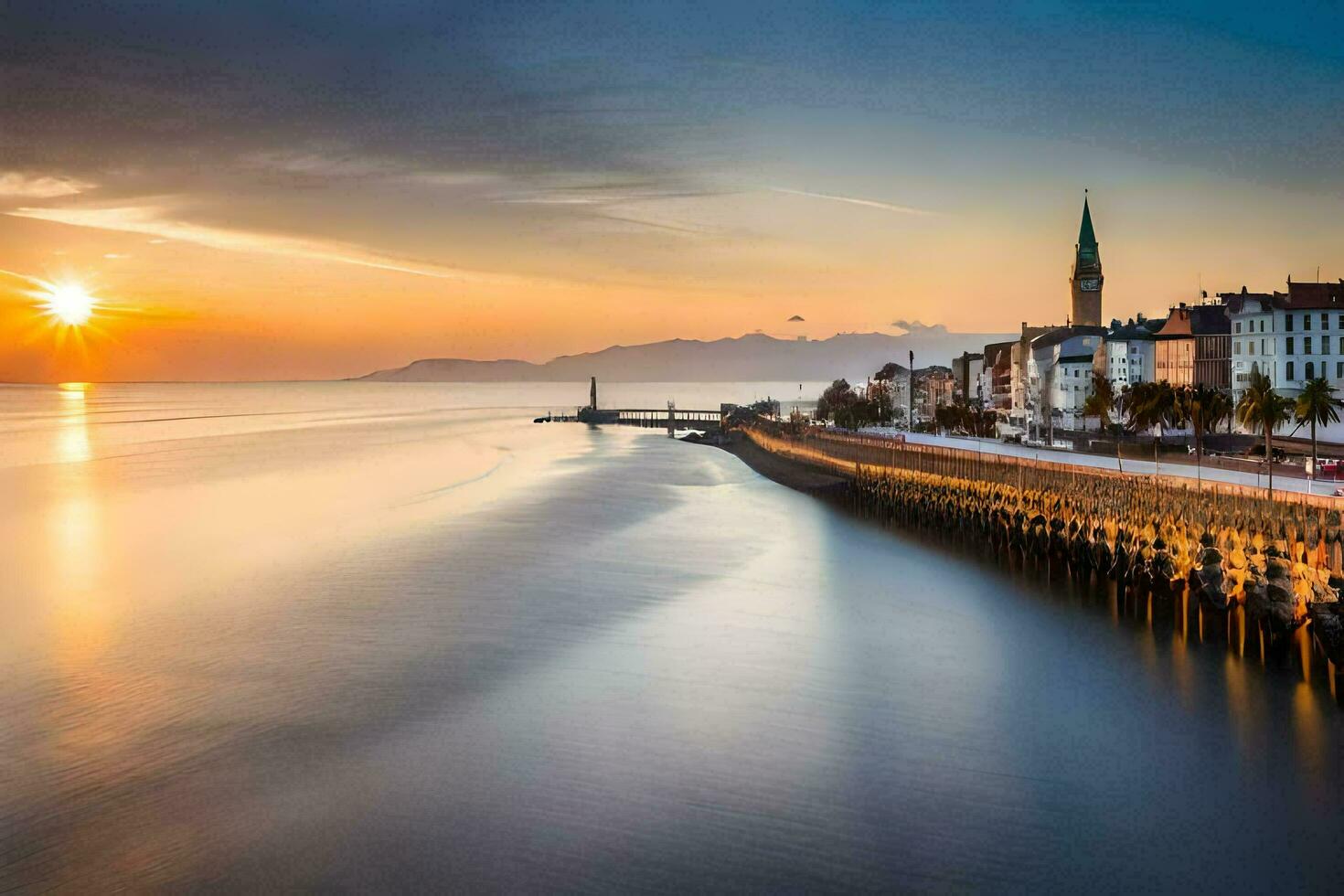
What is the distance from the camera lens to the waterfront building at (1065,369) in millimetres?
93312

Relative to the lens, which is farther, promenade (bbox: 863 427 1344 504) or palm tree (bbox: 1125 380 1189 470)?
palm tree (bbox: 1125 380 1189 470)

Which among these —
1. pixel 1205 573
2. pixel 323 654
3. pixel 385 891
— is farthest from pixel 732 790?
pixel 1205 573

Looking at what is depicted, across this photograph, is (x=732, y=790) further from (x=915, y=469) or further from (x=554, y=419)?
(x=554, y=419)

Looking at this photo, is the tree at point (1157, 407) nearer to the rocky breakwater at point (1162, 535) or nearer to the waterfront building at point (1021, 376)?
the rocky breakwater at point (1162, 535)

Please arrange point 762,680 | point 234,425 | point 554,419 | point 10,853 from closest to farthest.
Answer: point 10,853, point 762,680, point 234,425, point 554,419

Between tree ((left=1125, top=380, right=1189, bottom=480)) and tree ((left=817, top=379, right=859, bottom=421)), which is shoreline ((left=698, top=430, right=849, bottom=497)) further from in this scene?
tree ((left=817, top=379, right=859, bottom=421))

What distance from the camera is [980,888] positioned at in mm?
10867

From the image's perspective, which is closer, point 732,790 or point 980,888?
point 980,888

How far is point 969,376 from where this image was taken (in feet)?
474

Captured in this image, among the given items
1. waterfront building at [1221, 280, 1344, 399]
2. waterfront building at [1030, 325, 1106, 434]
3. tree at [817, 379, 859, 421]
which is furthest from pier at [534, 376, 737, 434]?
waterfront building at [1221, 280, 1344, 399]

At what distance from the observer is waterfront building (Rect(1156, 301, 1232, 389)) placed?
7625cm

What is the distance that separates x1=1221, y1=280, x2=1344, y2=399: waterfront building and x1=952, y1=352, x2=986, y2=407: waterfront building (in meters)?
63.7

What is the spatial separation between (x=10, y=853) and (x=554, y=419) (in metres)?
166

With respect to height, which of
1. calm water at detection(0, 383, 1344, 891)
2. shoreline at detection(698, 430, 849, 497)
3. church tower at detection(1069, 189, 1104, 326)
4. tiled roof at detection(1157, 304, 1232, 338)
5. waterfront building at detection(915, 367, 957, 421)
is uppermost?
church tower at detection(1069, 189, 1104, 326)
